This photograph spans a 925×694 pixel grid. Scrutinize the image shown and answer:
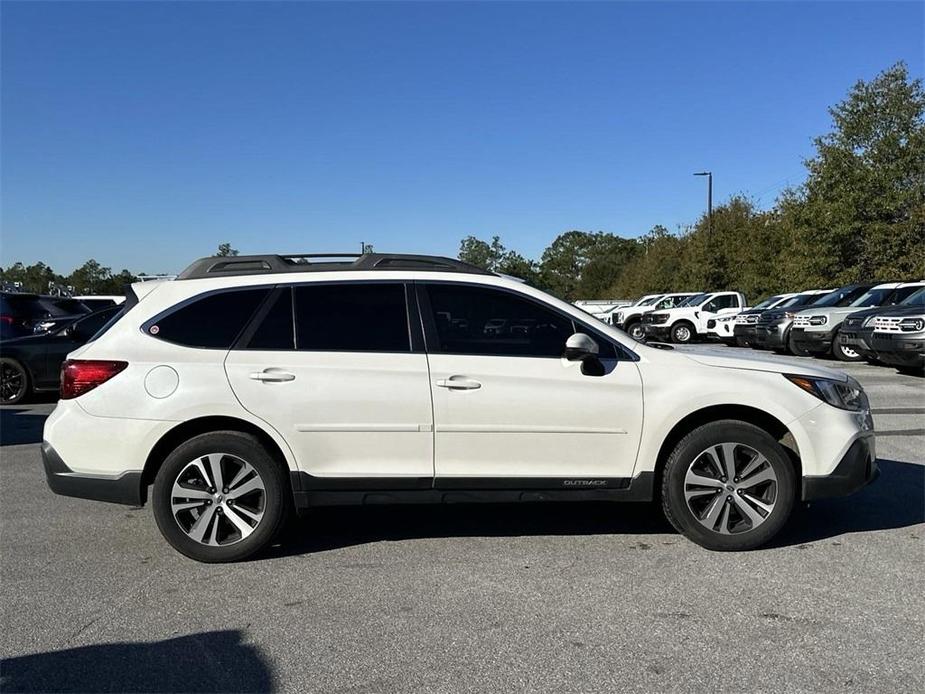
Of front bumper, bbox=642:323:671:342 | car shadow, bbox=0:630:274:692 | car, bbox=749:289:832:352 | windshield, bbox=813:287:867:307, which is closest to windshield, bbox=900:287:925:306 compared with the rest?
windshield, bbox=813:287:867:307

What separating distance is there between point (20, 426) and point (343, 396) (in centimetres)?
698

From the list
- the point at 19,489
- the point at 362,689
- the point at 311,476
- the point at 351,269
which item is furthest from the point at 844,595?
the point at 19,489

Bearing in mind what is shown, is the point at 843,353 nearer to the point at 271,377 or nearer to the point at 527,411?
the point at 527,411

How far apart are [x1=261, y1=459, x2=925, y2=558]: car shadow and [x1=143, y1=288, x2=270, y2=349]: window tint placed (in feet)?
4.36

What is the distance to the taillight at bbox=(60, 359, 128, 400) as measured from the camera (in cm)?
445

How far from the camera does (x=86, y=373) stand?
176 inches

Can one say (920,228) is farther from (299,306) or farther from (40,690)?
(40,690)

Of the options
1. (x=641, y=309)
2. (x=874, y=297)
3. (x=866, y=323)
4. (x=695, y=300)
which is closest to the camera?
(x=866, y=323)

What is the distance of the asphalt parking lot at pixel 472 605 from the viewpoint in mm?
3195

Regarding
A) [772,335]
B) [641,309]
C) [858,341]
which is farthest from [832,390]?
[641,309]

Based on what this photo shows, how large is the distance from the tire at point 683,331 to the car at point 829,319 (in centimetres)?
827

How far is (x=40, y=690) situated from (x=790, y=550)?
3962mm

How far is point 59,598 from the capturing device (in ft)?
13.1

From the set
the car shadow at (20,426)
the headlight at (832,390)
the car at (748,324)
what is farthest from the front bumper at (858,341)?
the car shadow at (20,426)
